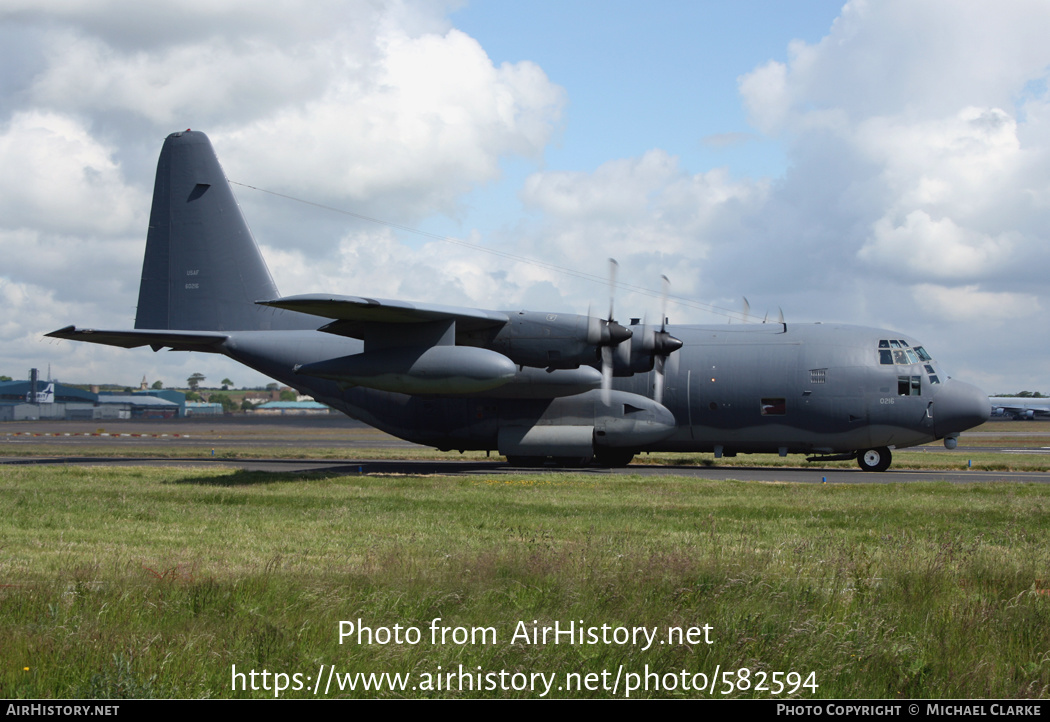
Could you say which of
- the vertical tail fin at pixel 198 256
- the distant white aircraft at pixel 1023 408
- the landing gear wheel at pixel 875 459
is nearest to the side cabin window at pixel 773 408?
the landing gear wheel at pixel 875 459

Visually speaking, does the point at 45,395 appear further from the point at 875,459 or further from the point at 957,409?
the point at 957,409

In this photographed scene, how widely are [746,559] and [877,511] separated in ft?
23.9

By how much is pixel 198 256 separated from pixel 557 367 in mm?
14323

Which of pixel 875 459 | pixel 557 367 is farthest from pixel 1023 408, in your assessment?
pixel 557 367

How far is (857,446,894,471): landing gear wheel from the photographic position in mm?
27797

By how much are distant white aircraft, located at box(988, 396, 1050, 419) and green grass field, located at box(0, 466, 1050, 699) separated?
118 meters

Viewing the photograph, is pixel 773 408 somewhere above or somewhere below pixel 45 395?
below

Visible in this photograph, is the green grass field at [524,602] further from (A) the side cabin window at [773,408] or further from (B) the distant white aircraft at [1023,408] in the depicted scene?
(B) the distant white aircraft at [1023,408]

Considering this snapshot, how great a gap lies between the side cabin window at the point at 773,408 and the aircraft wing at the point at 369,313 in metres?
9.30

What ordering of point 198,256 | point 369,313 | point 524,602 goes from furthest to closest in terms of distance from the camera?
point 198,256, point 369,313, point 524,602

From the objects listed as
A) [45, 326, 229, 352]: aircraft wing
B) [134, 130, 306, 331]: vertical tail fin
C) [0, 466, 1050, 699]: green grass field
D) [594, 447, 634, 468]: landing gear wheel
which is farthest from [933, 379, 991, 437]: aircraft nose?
[45, 326, 229, 352]: aircraft wing

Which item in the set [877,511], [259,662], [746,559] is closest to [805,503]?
[877,511]

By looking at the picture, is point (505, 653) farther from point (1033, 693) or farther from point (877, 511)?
point (877, 511)

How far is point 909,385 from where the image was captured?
85.6 ft
